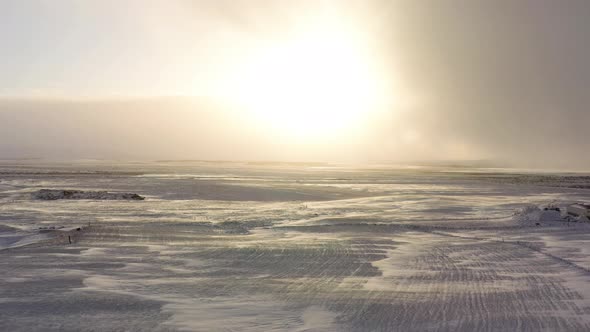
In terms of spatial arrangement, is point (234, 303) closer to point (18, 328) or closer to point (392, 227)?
point (18, 328)

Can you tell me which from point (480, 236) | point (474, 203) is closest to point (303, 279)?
point (480, 236)

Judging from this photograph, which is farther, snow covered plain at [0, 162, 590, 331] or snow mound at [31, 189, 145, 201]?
snow mound at [31, 189, 145, 201]

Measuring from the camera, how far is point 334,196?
37.2 metres

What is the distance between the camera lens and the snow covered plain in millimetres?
8820

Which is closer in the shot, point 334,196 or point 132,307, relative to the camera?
point 132,307

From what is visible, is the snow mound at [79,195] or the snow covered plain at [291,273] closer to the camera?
the snow covered plain at [291,273]

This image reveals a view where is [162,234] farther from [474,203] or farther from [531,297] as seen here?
[474,203]

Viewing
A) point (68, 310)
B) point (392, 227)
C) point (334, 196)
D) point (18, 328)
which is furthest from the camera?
point (334, 196)

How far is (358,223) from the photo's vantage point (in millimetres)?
22094

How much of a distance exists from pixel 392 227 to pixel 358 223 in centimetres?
147

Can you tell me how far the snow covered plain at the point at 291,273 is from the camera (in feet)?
28.9

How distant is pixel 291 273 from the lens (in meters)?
12.5

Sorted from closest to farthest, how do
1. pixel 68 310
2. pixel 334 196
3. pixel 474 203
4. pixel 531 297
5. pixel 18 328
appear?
pixel 18 328
pixel 68 310
pixel 531 297
pixel 474 203
pixel 334 196

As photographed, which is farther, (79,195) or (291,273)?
(79,195)
